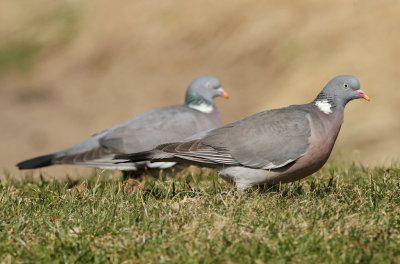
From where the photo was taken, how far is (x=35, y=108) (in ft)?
57.6

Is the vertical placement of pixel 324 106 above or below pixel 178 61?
below

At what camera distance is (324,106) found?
5035mm

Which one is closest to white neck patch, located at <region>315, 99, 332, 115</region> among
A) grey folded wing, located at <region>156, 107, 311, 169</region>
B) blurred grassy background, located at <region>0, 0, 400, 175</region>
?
grey folded wing, located at <region>156, 107, 311, 169</region>

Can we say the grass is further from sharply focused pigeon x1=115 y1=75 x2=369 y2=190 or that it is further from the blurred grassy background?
the blurred grassy background

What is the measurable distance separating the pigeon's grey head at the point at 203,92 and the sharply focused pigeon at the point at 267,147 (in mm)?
1916

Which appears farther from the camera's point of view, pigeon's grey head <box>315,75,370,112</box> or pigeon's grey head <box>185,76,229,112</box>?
pigeon's grey head <box>185,76,229,112</box>

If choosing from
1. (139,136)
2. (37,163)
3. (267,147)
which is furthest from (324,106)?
(37,163)

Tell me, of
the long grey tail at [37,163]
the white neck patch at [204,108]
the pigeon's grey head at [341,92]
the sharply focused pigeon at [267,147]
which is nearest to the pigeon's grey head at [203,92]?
the white neck patch at [204,108]

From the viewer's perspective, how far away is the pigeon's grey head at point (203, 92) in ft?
22.7

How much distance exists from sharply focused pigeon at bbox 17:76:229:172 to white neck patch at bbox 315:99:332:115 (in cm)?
177

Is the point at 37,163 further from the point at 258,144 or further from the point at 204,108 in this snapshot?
the point at 258,144

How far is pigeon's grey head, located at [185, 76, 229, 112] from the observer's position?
6918 millimetres

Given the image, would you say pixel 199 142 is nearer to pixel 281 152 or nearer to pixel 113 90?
pixel 281 152

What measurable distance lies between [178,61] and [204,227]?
53.2 ft
